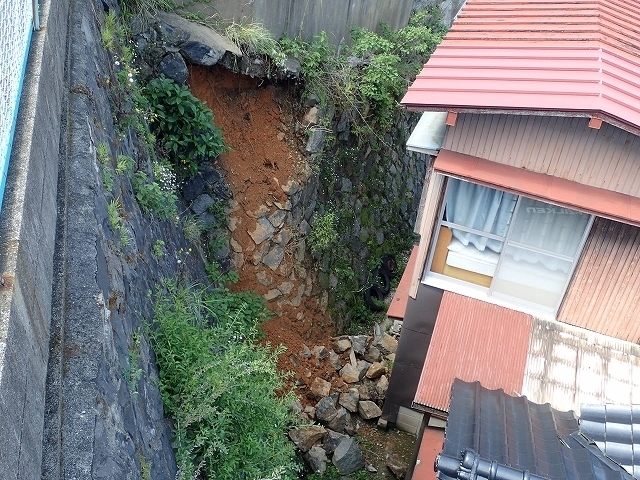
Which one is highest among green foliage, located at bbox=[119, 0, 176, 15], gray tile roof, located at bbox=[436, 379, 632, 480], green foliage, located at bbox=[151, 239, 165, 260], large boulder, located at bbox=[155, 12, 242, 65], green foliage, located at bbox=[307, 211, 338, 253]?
green foliage, located at bbox=[119, 0, 176, 15]

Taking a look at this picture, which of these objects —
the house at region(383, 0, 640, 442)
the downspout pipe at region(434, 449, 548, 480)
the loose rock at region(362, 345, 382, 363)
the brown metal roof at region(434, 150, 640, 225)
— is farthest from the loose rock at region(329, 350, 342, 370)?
the downspout pipe at region(434, 449, 548, 480)

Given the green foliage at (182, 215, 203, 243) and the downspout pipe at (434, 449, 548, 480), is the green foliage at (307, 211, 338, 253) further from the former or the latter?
the downspout pipe at (434, 449, 548, 480)

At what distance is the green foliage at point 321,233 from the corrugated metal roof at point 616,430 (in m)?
5.04

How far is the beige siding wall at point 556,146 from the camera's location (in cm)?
507

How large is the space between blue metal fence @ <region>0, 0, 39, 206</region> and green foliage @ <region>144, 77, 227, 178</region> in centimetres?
320

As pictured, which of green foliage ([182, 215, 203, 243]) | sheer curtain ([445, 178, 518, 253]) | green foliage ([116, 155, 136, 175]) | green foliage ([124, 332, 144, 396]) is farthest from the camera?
green foliage ([182, 215, 203, 243])

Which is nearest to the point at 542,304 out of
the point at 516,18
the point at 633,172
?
the point at 633,172

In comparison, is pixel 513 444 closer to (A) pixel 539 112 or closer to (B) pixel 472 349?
(B) pixel 472 349

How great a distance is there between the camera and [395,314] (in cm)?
781

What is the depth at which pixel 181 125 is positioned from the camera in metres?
7.18

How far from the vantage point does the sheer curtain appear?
5617 mm

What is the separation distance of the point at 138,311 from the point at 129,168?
179 cm

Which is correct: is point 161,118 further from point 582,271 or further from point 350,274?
point 582,271

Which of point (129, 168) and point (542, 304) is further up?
point (129, 168)
